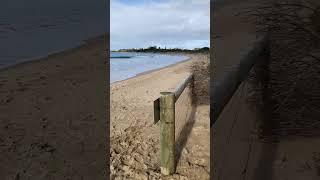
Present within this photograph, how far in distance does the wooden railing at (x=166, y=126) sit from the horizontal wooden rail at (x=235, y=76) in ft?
4.69

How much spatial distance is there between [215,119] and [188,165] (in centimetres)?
198

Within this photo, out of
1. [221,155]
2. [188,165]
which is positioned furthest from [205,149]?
[221,155]

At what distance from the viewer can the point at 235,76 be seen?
0.74m
